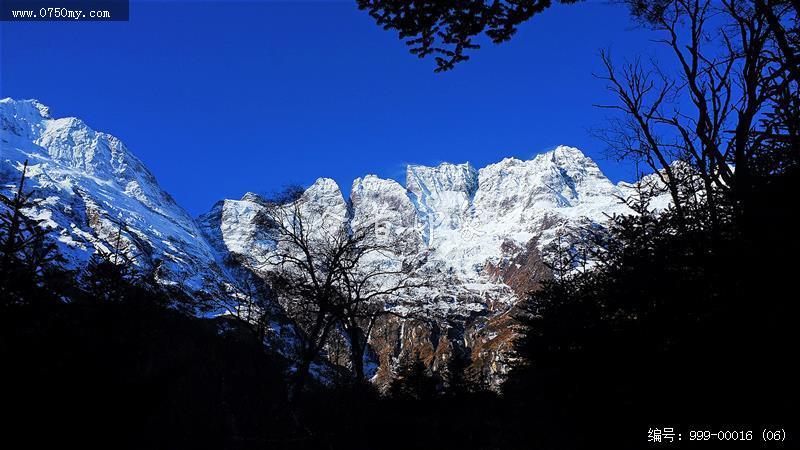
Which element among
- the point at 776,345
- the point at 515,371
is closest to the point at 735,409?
the point at 776,345

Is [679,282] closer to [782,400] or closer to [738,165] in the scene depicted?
[782,400]

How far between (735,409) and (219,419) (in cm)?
947

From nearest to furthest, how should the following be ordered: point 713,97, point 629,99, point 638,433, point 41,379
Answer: point 41,379 → point 638,433 → point 713,97 → point 629,99

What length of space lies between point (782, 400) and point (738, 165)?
224 inches

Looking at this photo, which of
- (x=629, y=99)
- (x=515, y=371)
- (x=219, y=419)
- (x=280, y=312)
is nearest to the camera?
(x=219, y=419)

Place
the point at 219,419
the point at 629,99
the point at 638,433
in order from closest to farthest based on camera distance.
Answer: the point at 638,433 < the point at 219,419 < the point at 629,99

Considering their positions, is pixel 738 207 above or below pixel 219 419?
above

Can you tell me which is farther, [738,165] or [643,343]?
[738,165]

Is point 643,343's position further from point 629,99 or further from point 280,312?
point 280,312

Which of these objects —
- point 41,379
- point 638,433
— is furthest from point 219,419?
point 638,433

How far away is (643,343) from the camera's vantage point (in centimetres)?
883

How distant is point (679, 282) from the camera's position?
869 centimetres

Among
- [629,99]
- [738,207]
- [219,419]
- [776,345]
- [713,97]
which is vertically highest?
[629,99]

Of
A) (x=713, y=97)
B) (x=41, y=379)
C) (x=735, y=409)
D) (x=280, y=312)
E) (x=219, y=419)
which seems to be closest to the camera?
(x=41, y=379)
